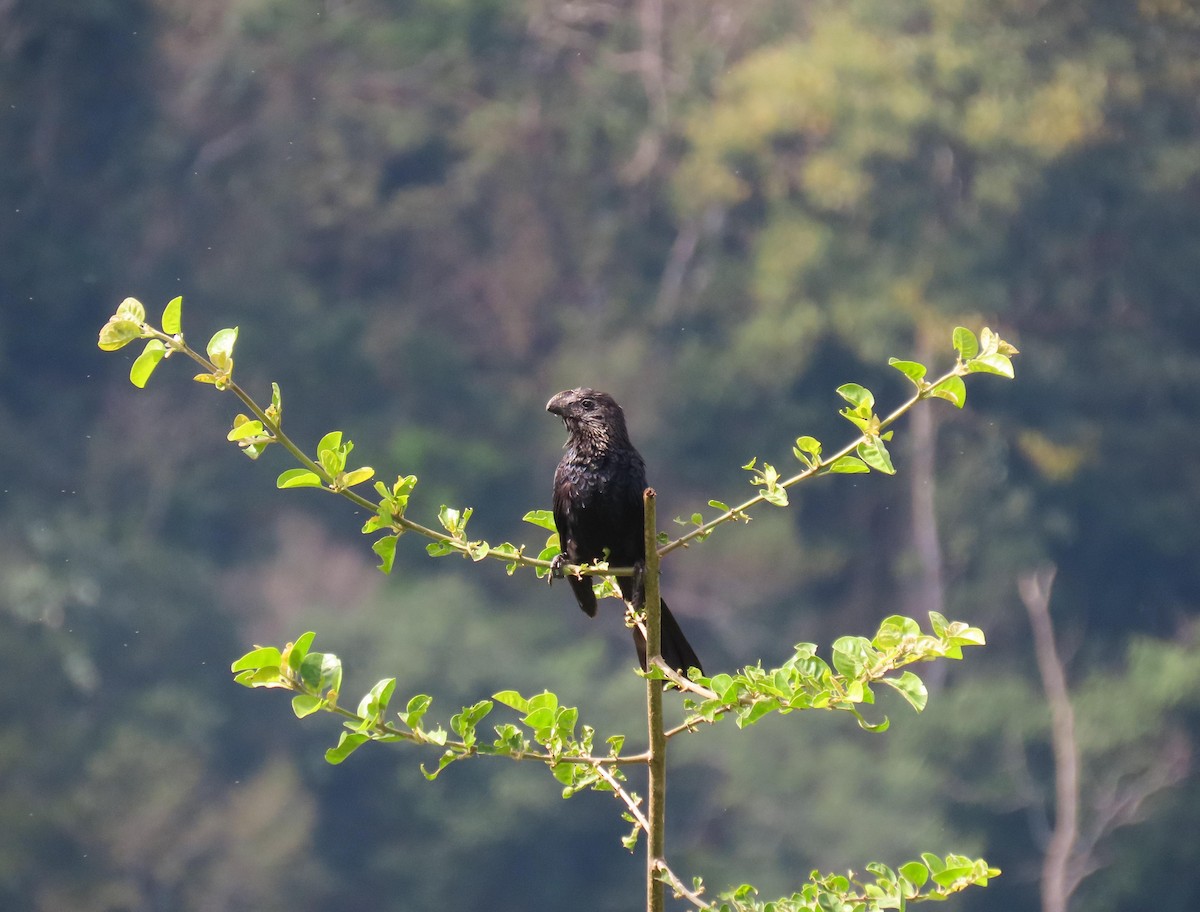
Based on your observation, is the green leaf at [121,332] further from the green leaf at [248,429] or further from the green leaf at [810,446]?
the green leaf at [810,446]

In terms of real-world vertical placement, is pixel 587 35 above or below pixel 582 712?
above

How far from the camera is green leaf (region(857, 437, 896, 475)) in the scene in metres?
1.52

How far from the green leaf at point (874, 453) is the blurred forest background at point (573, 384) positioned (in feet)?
36.5

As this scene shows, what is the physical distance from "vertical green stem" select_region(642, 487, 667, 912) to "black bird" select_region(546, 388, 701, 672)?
1.11 meters

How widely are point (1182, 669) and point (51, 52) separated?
12.7 metres

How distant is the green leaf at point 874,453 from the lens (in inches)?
59.9

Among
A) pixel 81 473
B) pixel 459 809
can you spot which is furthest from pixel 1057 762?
pixel 81 473

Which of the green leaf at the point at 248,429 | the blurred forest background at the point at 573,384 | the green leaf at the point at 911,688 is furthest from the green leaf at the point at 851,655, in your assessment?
the blurred forest background at the point at 573,384

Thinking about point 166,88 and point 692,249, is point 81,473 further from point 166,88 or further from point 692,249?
point 692,249

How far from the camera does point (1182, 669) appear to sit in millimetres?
13289

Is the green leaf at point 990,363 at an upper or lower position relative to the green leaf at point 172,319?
upper

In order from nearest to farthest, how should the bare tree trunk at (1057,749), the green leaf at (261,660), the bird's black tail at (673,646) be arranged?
the green leaf at (261,660)
the bird's black tail at (673,646)
the bare tree trunk at (1057,749)

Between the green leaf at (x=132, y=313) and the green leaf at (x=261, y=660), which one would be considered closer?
the green leaf at (x=261, y=660)

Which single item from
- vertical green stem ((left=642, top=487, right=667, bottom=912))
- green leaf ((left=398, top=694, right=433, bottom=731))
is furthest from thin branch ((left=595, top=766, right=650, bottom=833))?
green leaf ((left=398, top=694, right=433, bottom=731))
